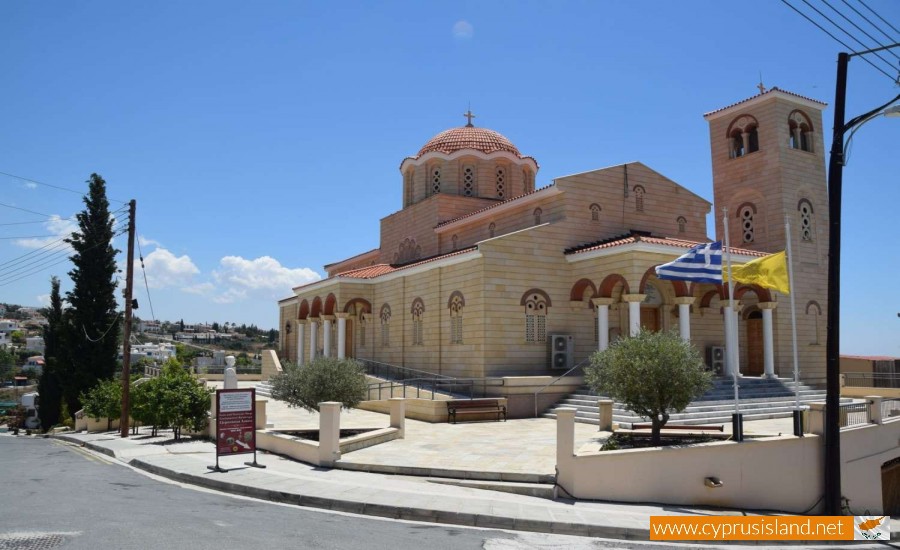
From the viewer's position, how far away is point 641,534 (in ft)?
33.7

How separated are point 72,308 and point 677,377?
35114 mm

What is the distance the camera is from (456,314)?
26438 mm

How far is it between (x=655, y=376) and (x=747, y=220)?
60.0 feet

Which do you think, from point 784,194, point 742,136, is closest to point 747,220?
point 784,194

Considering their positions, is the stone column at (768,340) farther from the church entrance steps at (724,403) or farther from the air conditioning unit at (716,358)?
the air conditioning unit at (716,358)

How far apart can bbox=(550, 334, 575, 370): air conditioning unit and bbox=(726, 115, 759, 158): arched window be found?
41.6ft

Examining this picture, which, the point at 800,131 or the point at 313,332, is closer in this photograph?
the point at 800,131

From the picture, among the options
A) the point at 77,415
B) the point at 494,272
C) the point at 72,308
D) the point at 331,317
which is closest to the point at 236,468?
the point at 494,272

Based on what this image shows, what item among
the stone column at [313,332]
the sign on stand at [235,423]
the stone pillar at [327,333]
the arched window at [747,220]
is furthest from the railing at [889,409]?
the stone column at [313,332]

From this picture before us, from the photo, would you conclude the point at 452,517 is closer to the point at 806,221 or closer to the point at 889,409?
the point at 889,409

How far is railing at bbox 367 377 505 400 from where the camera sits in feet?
77.2

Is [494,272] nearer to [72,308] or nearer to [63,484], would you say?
[63,484]

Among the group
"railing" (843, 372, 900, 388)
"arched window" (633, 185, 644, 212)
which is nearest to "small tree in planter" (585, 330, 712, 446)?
"arched window" (633, 185, 644, 212)

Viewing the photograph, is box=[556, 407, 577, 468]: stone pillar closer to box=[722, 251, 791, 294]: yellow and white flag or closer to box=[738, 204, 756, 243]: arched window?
box=[722, 251, 791, 294]: yellow and white flag
